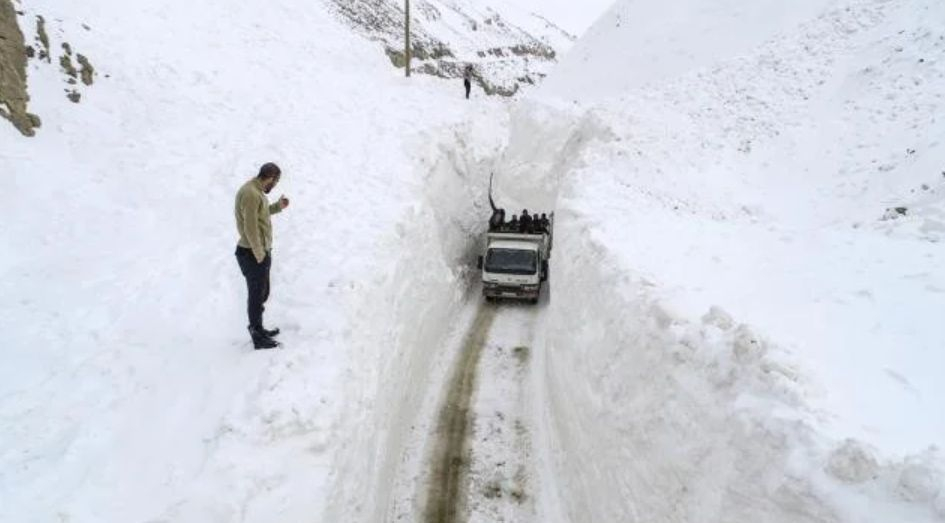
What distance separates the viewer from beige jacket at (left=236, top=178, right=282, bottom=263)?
791cm

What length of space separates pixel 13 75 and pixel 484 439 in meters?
12.3

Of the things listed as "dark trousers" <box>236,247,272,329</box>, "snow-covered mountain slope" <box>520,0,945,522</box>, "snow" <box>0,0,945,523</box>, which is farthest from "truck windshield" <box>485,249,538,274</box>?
"dark trousers" <box>236,247,272,329</box>

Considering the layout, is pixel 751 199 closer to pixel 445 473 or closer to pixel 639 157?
pixel 639 157

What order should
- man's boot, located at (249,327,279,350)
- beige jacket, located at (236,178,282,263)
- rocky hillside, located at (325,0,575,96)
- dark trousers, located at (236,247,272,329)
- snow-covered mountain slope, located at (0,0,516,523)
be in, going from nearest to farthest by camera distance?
snow-covered mountain slope, located at (0,0,516,523)
beige jacket, located at (236,178,282,263)
dark trousers, located at (236,247,272,329)
man's boot, located at (249,327,279,350)
rocky hillside, located at (325,0,575,96)

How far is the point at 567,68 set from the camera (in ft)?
98.4

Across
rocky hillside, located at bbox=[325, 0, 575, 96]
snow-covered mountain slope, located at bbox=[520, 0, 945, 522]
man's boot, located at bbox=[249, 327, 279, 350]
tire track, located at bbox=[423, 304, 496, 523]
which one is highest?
rocky hillside, located at bbox=[325, 0, 575, 96]

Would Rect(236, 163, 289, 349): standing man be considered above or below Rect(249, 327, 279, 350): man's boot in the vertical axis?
above

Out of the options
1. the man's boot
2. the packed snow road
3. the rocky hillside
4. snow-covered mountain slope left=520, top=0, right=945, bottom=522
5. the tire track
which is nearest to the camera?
snow-covered mountain slope left=520, top=0, right=945, bottom=522

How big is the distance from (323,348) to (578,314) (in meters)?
5.33

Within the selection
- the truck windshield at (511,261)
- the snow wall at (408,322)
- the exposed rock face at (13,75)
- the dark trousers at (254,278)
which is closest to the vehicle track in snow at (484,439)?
the snow wall at (408,322)

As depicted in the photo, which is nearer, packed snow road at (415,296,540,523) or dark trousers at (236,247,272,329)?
dark trousers at (236,247,272,329)

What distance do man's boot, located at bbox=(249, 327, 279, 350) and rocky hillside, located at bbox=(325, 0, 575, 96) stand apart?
30.8m

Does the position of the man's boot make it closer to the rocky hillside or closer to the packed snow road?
the packed snow road

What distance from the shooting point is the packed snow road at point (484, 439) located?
10422 mm
